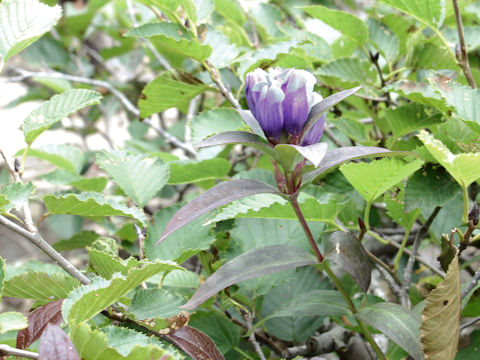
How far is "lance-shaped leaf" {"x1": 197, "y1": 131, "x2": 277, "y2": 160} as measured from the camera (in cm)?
54

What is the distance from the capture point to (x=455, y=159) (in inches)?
22.1

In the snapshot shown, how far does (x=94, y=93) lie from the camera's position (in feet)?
2.72

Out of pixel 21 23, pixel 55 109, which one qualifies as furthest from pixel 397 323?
pixel 21 23

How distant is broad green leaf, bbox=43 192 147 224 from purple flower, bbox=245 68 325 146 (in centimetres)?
26

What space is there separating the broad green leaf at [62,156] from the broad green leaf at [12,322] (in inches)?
31.3

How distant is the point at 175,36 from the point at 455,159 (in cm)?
55

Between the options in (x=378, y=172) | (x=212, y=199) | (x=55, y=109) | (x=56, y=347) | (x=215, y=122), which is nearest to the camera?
(x=56, y=347)

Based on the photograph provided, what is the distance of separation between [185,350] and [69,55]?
1.67 metres

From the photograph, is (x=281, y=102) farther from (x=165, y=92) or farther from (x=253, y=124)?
(x=165, y=92)

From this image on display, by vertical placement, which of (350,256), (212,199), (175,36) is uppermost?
(175,36)

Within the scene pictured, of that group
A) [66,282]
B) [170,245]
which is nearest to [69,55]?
[170,245]

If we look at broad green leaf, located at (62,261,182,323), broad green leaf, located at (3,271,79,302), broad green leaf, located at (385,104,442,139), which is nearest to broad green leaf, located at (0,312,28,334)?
broad green leaf, located at (62,261,182,323)

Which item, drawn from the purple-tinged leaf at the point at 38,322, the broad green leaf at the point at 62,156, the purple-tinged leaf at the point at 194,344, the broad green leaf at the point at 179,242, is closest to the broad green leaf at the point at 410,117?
the broad green leaf at the point at 179,242

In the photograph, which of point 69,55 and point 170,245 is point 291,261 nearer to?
point 170,245
